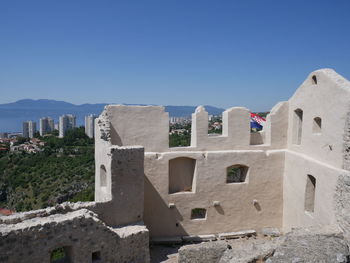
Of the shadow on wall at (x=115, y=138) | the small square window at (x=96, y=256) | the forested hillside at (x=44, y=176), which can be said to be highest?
the shadow on wall at (x=115, y=138)

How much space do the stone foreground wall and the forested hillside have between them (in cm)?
2794

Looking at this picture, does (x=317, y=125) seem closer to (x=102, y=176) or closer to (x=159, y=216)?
(x=159, y=216)

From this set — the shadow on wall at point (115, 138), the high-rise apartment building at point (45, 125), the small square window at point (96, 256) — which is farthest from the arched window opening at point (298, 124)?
the high-rise apartment building at point (45, 125)

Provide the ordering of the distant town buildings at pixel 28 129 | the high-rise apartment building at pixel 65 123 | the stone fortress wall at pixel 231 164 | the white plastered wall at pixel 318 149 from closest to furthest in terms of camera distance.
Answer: the white plastered wall at pixel 318 149 < the stone fortress wall at pixel 231 164 < the distant town buildings at pixel 28 129 < the high-rise apartment building at pixel 65 123

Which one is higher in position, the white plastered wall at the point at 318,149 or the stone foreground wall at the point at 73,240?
the white plastered wall at the point at 318,149

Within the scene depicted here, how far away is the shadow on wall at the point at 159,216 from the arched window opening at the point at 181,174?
2.56 ft

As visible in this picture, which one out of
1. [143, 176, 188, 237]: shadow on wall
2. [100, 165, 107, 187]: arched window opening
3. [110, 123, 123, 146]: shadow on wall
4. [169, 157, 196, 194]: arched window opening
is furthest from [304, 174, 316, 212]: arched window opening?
[100, 165, 107, 187]: arched window opening

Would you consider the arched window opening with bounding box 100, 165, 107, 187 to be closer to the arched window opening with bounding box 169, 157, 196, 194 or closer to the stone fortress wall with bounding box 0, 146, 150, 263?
the stone fortress wall with bounding box 0, 146, 150, 263

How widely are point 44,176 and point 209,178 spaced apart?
134ft

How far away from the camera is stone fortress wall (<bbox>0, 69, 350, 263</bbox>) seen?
8.62 meters

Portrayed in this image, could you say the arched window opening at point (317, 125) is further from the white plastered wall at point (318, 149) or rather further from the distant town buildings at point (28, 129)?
the distant town buildings at point (28, 129)

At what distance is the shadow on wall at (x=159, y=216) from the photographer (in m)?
11.4

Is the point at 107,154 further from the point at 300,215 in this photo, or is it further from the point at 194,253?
the point at 300,215

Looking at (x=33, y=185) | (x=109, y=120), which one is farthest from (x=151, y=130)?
(x=33, y=185)
